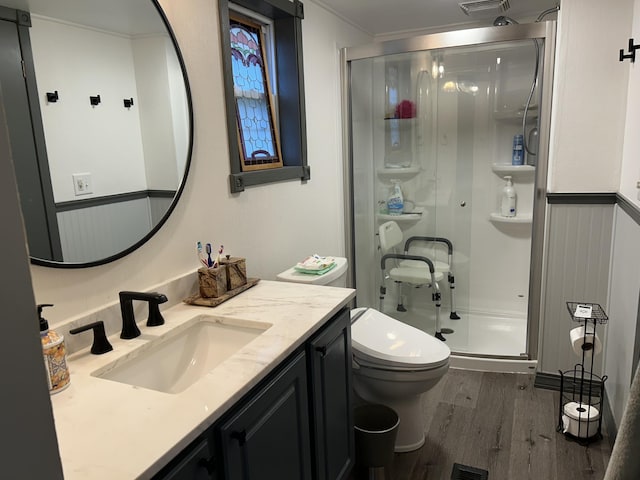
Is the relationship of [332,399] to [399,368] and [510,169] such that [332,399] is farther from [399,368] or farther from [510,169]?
[510,169]

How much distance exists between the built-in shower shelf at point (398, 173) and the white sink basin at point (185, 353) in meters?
2.17

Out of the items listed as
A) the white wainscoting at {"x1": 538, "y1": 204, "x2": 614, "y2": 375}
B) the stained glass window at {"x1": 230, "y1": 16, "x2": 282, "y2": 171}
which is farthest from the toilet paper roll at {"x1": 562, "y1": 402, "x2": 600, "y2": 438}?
the stained glass window at {"x1": 230, "y1": 16, "x2": 282, "y2": 171}

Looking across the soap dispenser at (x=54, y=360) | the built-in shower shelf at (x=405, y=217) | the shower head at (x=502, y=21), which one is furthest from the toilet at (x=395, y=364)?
the shower head at (x=502, y=21)

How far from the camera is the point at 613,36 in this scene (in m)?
2.26

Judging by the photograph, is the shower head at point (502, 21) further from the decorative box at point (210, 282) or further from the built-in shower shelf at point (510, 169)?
the decorative box at point (210, 282)

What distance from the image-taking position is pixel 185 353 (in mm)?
1546

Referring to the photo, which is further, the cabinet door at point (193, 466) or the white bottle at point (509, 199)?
the white bottle at point (509, 199)

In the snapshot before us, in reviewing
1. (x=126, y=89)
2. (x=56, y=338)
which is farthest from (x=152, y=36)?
(x=56, y=338)

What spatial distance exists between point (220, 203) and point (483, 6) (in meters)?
2.05

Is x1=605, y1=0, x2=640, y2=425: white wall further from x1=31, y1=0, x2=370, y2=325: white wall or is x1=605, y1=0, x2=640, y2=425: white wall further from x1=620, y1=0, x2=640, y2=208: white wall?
x1=31, y1=0, x2=370, y2=325: white wall

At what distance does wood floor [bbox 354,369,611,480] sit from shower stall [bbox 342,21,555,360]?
453 mm

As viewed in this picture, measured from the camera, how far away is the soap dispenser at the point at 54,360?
109 centimetres

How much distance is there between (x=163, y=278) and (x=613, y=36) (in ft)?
7.63

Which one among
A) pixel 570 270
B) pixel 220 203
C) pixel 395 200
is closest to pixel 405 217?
pixel 395 200
